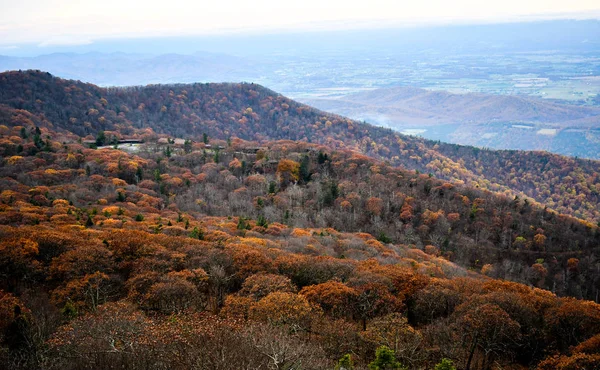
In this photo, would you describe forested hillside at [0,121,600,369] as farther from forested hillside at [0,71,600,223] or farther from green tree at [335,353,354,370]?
forested hillside at [0,71,600,223]

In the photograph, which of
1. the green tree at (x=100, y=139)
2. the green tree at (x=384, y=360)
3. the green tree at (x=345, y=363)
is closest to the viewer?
the green tree at (x=384, y=360)

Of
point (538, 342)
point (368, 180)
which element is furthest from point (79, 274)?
point (368, 180)

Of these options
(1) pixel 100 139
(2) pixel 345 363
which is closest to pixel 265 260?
(2) pixel 345 363

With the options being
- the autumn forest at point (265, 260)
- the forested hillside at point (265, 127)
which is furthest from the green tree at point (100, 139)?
the forested hillside at point (265, 127)

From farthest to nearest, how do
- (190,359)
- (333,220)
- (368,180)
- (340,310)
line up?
(368,180) < (333,220) < (340,310) < (190,359)

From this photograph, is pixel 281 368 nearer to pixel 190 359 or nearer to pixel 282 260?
pixel 190 359

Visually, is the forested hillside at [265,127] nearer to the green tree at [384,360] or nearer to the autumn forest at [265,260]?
the autumn forest at [265,260]
